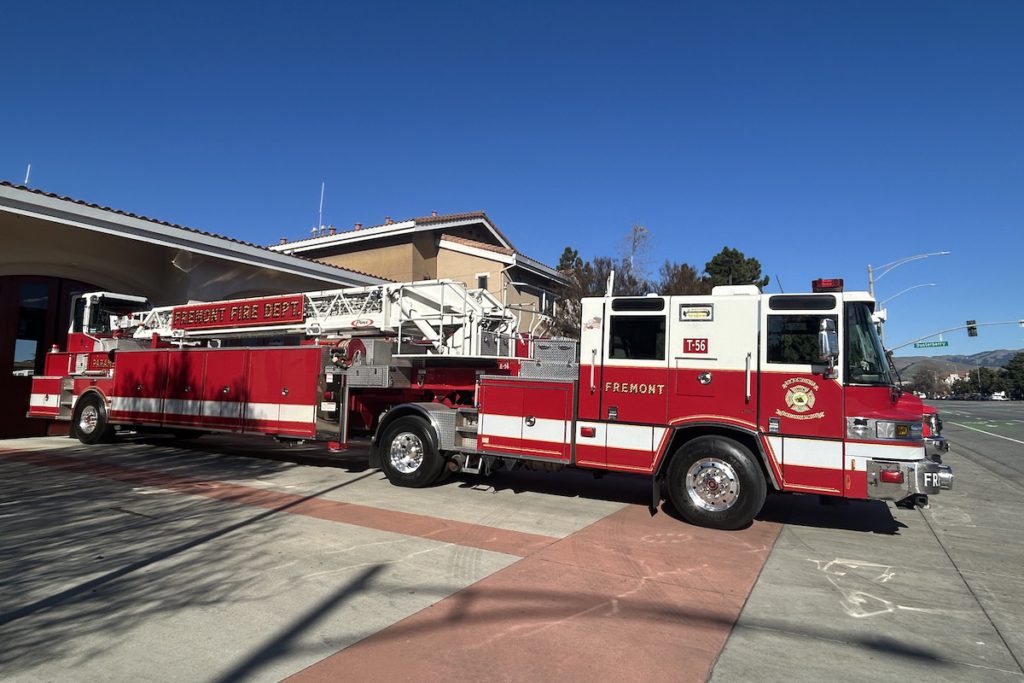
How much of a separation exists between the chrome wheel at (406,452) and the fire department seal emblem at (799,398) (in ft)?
16.8

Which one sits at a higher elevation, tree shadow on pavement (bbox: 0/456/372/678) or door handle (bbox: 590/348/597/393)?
door handle (bbox: 590/348/597/393)

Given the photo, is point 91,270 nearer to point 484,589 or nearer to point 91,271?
point 91,271

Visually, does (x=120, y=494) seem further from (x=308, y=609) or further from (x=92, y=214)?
(x=92, y=214)

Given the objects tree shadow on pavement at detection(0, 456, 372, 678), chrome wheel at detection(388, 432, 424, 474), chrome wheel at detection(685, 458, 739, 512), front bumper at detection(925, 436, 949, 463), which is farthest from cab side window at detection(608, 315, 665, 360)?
tree shadow on pavement at detection(0, 456, 372, 678)

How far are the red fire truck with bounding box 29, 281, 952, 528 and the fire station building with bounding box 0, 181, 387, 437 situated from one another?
9.56 feet

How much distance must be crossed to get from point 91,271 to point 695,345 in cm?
1584

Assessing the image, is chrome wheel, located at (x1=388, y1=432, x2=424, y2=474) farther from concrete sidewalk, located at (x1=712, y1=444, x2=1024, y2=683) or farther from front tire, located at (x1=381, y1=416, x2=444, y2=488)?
concrete sidewalk, located at (x1=712, y1=444, x2=1024, y2=683)

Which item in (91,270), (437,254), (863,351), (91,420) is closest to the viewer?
(863,351)

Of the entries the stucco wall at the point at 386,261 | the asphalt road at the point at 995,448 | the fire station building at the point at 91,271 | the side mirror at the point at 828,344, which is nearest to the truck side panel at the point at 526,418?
the side mirror at the point at 828,344

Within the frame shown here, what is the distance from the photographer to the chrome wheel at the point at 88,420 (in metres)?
14.1

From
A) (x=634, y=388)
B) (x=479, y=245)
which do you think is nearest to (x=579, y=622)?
(x=634, y=388)

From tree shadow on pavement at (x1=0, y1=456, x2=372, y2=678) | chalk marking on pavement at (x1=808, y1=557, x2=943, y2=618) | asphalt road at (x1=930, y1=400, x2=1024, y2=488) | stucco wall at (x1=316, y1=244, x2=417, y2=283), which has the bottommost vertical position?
tree shadow on pavement at (x1=0, y1=456, x2=372, y2=678)

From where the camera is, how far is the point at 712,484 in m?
7.15

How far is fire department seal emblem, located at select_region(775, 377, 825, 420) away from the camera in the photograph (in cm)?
677
